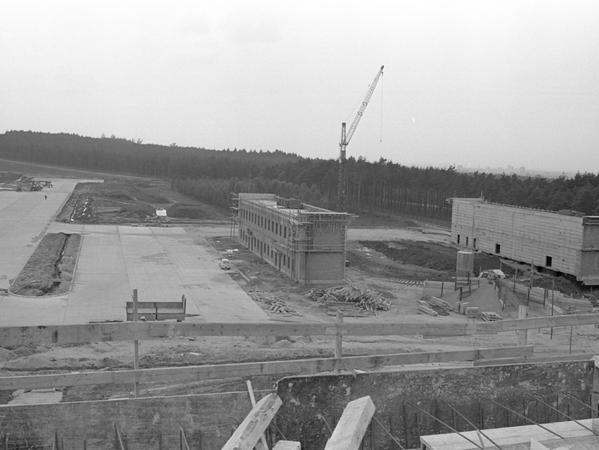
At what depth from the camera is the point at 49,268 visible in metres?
31.7

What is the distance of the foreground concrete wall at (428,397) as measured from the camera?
705 cm

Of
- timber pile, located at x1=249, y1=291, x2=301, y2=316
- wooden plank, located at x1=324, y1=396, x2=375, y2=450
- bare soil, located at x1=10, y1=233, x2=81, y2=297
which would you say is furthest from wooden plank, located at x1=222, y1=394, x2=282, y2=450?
bare soil, located at x1=10, y1=233, x2=81, y2=297

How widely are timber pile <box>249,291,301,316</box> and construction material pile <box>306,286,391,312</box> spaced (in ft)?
5.30

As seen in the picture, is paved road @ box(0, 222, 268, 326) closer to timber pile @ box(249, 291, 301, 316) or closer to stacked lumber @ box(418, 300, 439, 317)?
timber pile @ box(249, 291, 301, 316)

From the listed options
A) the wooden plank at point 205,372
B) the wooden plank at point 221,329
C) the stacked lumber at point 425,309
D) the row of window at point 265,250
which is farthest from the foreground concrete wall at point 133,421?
the row of window at point 265,250

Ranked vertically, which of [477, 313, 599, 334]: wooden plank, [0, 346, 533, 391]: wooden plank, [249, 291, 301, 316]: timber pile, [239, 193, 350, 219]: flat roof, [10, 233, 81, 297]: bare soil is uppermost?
[477, 313, 599, 334]: wooden plank

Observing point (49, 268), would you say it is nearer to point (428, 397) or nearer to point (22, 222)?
point (22, 222)

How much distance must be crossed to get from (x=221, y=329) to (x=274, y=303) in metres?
19.0

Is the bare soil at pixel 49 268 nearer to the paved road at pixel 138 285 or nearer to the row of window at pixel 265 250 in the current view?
the paved road at pixel 138 285

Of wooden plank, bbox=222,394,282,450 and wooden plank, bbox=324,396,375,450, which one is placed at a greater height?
wooden plank, bbox=324,396,375,450

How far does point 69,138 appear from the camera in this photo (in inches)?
7279

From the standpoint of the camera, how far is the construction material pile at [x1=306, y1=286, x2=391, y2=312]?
2720 centimetres

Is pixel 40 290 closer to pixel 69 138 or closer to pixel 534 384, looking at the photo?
pixel 534 384

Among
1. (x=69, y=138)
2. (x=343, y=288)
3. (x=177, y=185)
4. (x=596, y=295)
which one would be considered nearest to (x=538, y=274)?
(x=596, y=295)
